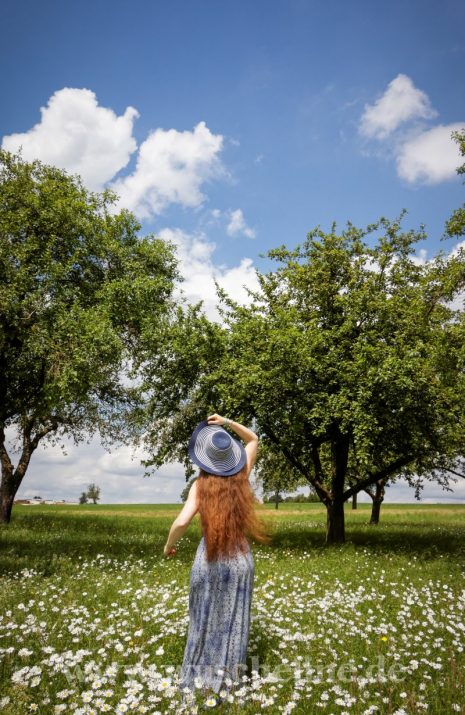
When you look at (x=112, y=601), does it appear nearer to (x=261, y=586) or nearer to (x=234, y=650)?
(x=261, y=586)

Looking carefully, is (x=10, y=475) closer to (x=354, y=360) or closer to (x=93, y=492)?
(x=354, y=360)

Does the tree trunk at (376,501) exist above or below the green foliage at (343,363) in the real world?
below

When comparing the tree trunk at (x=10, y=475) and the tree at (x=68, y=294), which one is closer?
the tree at (x=68, y=294)

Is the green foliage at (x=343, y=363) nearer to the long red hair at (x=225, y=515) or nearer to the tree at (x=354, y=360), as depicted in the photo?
the tree at (x=354, y=360)

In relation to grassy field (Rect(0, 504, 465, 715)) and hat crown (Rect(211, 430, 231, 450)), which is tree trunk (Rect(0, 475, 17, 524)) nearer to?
grassy field (Rect(0, 504, 465, 715))

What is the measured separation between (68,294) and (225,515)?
14438 mm

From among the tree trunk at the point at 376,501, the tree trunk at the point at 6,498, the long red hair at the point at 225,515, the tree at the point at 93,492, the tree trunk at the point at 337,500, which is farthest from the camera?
the tree at the point at 93,492

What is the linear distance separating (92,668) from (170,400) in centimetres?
1514

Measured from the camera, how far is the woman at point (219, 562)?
6219 mm

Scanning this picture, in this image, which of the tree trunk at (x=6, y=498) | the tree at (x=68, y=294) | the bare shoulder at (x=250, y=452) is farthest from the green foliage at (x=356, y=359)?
the tree trunk at (x=6, y=498)

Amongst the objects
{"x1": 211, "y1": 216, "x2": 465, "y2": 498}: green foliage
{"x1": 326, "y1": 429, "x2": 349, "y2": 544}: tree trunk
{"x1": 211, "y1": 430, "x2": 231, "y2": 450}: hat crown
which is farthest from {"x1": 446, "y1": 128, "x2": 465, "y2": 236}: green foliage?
{"x1": 211, "y1": 430, "x2": 231, "y2": 450}: hat crown

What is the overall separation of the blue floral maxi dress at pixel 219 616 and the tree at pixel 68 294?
34.9 ft

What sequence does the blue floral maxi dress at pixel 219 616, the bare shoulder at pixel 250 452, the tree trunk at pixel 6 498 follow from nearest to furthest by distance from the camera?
the blue floral maxi dress at pixel 219 616 → the bare shoulder at pixel 250 452 → the tree trunk at pixel 6 498

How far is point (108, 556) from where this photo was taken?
52.7 feet
